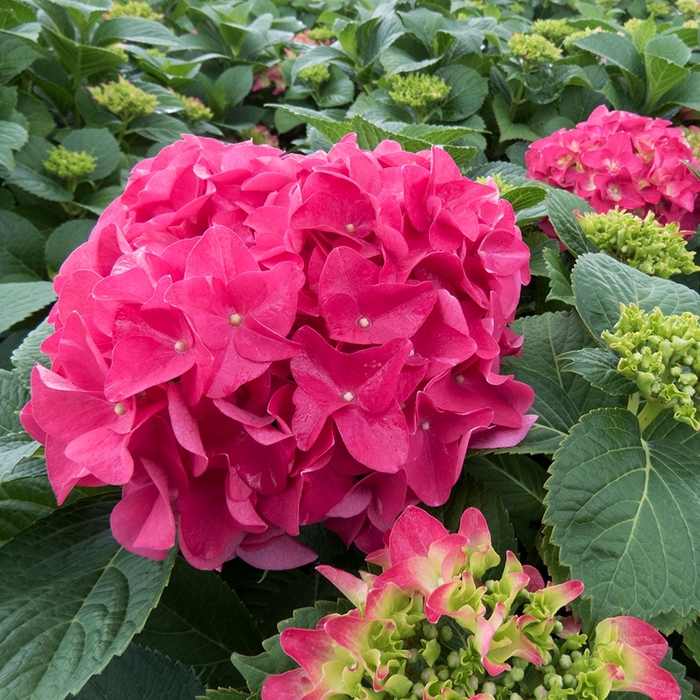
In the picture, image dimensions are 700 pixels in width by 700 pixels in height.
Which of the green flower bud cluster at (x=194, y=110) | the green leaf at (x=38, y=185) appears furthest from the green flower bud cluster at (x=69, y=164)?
the green flower bud cluster at (x=194, y=110)

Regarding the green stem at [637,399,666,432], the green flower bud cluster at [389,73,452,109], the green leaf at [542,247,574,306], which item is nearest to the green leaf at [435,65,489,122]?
the green flower bud cluster at [389,73,452,109]

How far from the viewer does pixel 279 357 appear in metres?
0.50

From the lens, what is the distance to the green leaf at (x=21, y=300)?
0.89m

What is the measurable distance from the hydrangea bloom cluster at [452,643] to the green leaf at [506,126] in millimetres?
1286

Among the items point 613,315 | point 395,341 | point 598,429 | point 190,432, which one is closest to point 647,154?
point 613,315

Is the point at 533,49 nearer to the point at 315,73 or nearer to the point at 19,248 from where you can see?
the point at 315,73

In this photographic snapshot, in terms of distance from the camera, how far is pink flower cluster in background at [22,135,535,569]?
50 cm

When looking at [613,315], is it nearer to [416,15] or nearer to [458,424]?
[458,424]

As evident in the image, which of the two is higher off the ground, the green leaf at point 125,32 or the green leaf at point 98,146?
the green leaf at point 125,32

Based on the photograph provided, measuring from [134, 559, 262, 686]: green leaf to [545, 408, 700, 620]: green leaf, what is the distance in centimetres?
40

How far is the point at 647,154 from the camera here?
112cm

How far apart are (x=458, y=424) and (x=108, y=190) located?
1.28m

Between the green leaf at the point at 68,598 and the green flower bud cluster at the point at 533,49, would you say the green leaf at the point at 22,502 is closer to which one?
the green leaf at the point at 68,598

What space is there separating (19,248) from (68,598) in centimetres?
103
